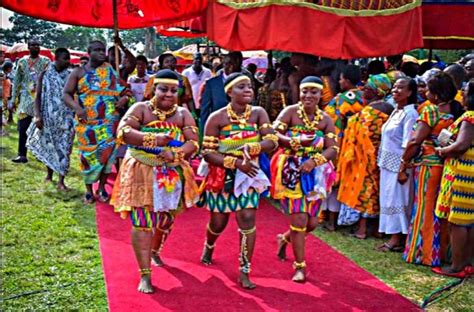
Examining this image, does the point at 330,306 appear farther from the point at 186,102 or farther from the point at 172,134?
the point at 186,102

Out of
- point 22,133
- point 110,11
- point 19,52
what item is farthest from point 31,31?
point 110,11

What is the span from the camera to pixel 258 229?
6332 mm

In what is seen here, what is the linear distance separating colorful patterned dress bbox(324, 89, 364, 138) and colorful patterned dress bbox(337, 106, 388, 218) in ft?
0.42

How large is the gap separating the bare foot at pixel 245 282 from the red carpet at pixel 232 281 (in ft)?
0.16

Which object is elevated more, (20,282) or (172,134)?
(172,134)

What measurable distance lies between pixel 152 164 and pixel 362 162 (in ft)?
9.08

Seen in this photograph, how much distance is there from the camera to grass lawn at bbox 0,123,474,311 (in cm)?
428

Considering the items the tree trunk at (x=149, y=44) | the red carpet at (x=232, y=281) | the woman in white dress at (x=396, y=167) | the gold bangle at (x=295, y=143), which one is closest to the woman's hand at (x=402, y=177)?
the woman in white dress at (x=396, y=167)

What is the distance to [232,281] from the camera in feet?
15.4

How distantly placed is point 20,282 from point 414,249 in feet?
12.2

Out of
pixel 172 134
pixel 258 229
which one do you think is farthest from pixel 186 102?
pixel 172 134

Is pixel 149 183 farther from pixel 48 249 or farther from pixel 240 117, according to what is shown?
pixel 48 249

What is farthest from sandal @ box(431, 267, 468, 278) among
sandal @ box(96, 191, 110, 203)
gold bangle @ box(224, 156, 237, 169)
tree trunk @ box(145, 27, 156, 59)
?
tree trunk @ box(145, 27, 156, 59)

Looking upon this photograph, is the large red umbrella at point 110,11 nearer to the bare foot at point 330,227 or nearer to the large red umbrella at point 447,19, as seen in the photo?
the large red umbrella at point 447,19
